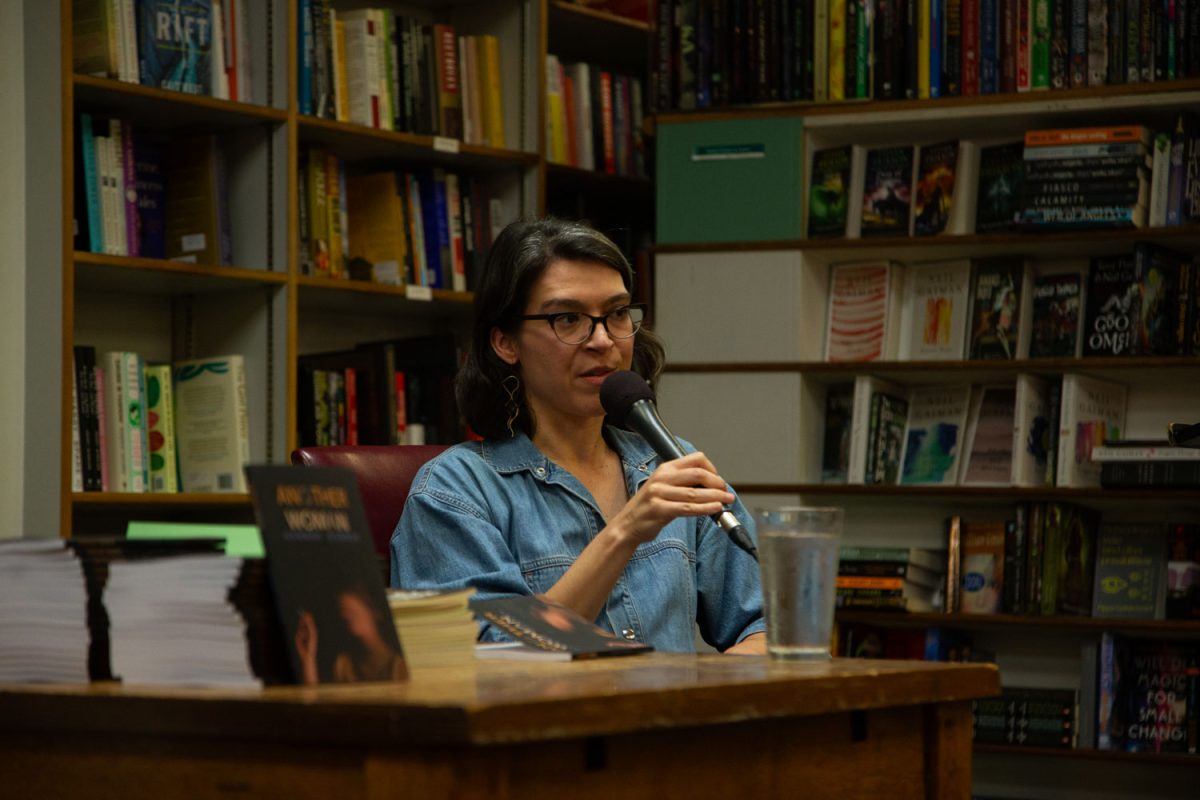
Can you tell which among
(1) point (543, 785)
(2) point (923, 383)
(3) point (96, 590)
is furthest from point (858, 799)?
(2) point (923, 383)

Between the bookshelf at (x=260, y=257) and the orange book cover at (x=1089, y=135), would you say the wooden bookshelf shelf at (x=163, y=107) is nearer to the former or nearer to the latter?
the bookshelf at (x=260, y=257)

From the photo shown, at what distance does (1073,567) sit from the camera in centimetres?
360

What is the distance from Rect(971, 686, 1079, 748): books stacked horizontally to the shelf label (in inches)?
53.8

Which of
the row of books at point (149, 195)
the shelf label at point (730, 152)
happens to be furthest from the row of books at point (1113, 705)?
the row of books at point (149, 195)

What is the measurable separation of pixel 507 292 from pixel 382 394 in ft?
5.16

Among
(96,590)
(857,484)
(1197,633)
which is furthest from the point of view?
(857,484)

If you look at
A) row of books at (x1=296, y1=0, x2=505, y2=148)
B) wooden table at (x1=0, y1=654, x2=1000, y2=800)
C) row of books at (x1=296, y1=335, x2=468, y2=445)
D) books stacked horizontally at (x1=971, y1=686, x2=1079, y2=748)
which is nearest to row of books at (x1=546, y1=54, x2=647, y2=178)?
row of books at (x1=296, y1=0, x2=505, y2=148)

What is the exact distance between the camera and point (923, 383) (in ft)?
12.7

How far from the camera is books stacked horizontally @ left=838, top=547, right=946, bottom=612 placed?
3688 mm

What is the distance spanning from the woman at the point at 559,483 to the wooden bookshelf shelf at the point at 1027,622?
5.26ft

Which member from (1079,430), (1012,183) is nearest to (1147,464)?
(1079,430)

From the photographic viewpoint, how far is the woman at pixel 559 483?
189cm

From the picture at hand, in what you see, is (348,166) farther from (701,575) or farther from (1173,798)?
(1173,798)

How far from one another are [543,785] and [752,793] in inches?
10.3
